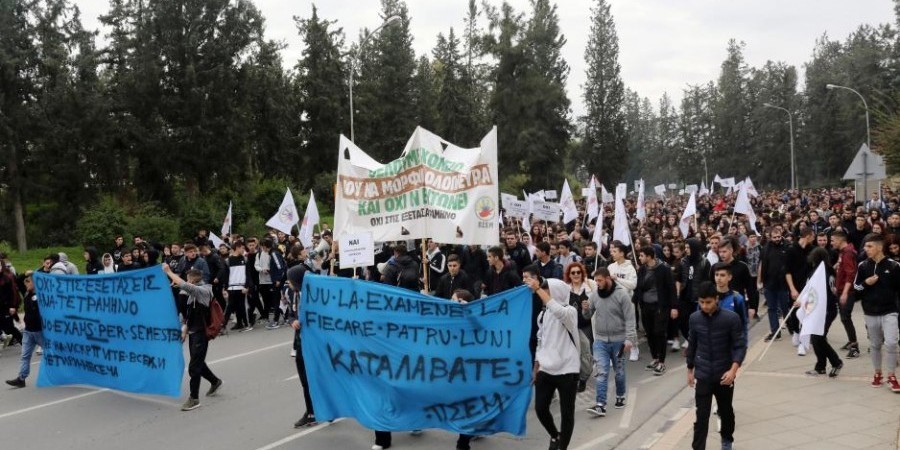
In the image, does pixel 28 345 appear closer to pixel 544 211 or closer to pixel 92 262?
pixel 92 262

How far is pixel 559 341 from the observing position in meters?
6.52

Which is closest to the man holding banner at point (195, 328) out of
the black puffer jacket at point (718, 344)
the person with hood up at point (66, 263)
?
the person with hood up at point (66, 263)

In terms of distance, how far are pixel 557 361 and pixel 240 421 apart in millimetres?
3825

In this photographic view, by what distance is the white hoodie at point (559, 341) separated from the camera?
646 centimetres

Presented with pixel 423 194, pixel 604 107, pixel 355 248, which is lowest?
pixel 355 248

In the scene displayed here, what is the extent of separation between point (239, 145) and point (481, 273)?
28035 millimetres

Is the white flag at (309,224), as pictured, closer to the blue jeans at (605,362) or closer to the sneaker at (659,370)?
the sneaker at (659,370)

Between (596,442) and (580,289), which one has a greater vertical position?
(580,289)

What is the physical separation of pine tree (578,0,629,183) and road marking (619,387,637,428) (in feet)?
215

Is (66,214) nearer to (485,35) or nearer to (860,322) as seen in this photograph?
(860,322)

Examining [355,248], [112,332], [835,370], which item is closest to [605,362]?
[835,370]

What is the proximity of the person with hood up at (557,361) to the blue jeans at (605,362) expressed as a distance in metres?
1.52

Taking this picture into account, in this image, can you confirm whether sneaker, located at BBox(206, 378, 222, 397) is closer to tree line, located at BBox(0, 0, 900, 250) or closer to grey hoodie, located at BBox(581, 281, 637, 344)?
grey hoodie, located at BBox(581, 281, 637, 344)

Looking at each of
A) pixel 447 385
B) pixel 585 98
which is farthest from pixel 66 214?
pixel 585 98
